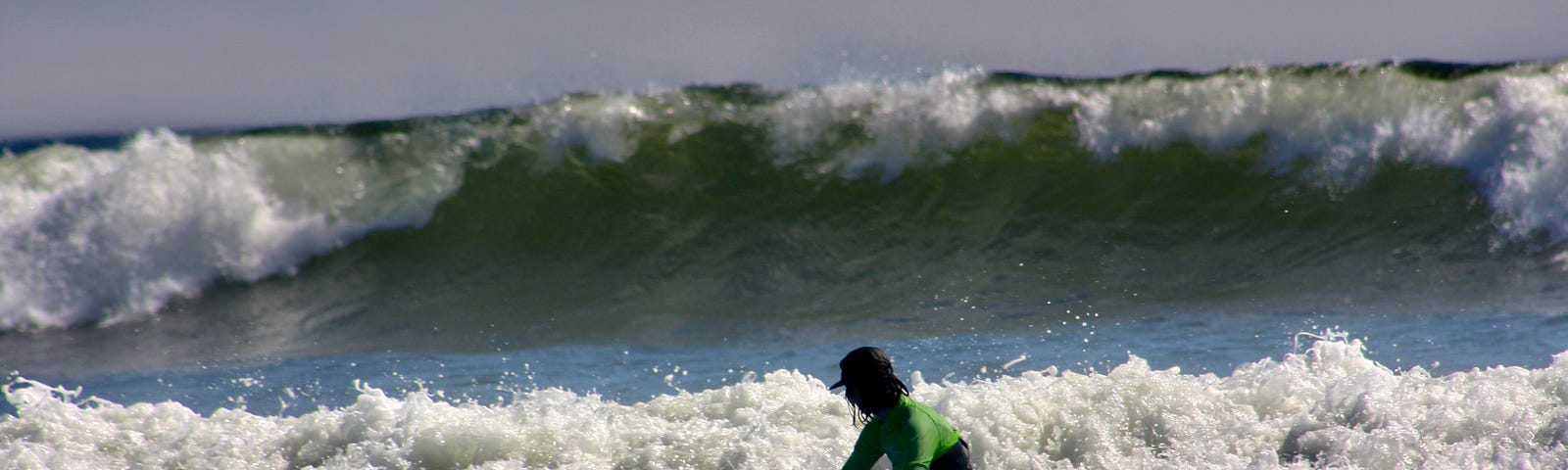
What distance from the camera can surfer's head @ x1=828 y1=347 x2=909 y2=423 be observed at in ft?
11.0

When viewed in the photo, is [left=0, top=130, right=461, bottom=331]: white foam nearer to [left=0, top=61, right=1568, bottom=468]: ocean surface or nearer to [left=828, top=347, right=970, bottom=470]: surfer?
[left=0, top=61, right=1568, bottom=468]: ocean surface

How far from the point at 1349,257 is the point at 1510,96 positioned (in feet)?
7.82

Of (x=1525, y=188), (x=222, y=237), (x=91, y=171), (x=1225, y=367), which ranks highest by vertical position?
(x=91, y=171)

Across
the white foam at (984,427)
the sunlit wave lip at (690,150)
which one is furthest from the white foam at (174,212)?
the white foam at (984,427)

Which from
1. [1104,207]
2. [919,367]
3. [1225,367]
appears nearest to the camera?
[1225,367]

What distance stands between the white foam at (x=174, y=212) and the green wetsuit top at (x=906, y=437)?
775cm

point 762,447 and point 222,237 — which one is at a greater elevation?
point 222,237

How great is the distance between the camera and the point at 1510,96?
9.98 meters

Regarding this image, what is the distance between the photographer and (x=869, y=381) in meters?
3.36

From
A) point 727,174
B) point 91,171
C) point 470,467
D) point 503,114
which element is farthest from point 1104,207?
point 91,171

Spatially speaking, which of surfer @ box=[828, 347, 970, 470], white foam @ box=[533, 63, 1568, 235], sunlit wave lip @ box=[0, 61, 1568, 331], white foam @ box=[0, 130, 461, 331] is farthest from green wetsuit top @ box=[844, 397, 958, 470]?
white foam @ box=[0, 130, 461, 331]

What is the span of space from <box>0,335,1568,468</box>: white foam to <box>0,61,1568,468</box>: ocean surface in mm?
19

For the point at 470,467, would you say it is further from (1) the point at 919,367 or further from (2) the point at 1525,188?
(2) the point at 1525,188

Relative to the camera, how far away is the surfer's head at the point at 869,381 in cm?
335
